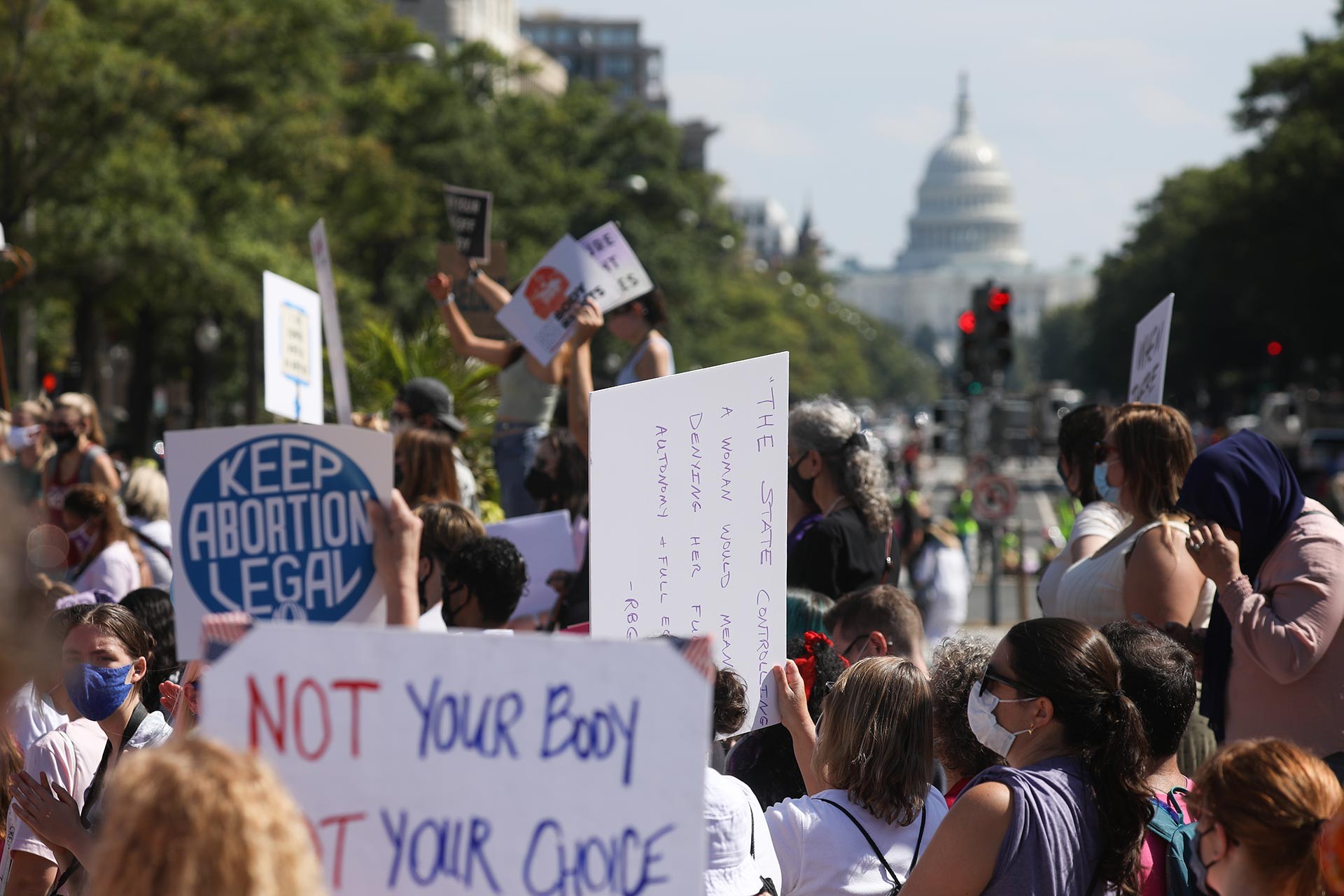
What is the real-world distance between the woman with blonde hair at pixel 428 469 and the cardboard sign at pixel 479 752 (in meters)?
4.12

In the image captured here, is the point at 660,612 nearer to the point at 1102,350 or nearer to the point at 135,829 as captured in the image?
the point at 135,829

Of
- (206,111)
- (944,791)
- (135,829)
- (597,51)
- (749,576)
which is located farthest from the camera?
(597,51)

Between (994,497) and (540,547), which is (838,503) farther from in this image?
(994,497)

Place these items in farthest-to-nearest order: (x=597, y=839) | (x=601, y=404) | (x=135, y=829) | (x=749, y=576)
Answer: (x=749, y=576) < (x=601, y=404) < (x=597, y=839) < (x=135, y=829)

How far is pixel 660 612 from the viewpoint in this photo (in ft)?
12.3

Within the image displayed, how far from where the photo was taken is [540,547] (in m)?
6.41

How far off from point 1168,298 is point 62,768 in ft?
12.9

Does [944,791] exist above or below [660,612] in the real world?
below

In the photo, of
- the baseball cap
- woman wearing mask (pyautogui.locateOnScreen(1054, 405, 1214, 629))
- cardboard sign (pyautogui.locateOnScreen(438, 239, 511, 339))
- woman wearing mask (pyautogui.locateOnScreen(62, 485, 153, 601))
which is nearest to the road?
cardboard sign (pyautogui.locateOnScreen(438, 239, 511, 339))

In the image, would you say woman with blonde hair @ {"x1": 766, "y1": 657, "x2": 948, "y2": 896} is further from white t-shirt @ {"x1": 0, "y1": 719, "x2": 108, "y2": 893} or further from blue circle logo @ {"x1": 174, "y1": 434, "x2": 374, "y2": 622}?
white t-shirt @ {"x1": 0, "y1": 719, "x2": 108, "y2": 893}

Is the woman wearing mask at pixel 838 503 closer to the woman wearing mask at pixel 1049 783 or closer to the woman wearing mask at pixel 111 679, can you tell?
the woman wearing mask at pixel 1049 783

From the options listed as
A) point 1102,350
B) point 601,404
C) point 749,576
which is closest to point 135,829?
point 601,404

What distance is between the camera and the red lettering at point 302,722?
91.3 inches

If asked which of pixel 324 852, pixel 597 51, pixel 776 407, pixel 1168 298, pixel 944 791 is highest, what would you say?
pixel 597 51
